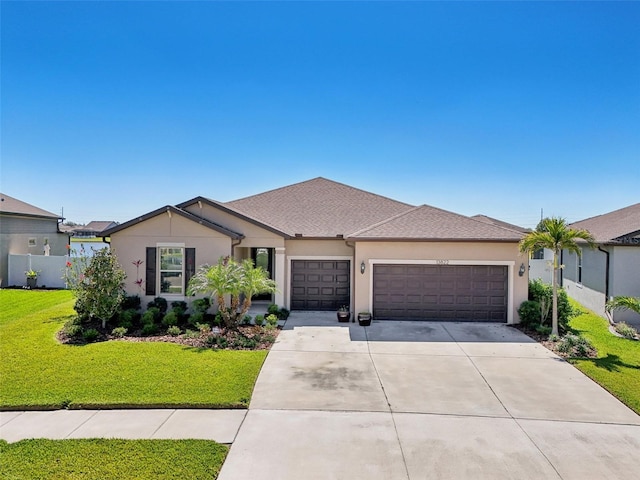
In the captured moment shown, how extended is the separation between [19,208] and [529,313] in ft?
93.5

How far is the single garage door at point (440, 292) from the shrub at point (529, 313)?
0.60 m

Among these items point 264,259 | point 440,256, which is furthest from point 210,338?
point 440,256

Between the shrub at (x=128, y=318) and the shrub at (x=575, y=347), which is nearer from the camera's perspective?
the shrub at (x=575, y=347)

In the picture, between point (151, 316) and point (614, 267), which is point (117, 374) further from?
point (614, 267)

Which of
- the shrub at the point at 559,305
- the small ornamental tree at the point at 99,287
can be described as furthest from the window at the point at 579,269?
the small ornamental tree at the point at 99,287

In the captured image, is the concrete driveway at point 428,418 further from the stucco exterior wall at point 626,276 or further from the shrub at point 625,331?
the stucco exterior wall at point 626,276

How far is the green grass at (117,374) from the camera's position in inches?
262

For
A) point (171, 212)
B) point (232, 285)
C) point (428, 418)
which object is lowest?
point (428, 418)

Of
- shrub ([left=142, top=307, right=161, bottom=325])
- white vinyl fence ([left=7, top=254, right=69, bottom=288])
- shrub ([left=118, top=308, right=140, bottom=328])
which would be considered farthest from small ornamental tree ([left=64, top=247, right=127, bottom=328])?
white vinyl fence ([left=7, top=254, right=69, bottom=288])

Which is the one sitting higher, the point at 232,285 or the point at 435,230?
the point at 435,230

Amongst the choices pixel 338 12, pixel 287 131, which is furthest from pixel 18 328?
pixel 338 12

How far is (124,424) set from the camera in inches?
233

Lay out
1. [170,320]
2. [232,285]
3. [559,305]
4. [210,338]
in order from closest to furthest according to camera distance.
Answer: [210,338]
[232,285]
[170,320]
[559,305]

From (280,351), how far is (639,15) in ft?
51.5
